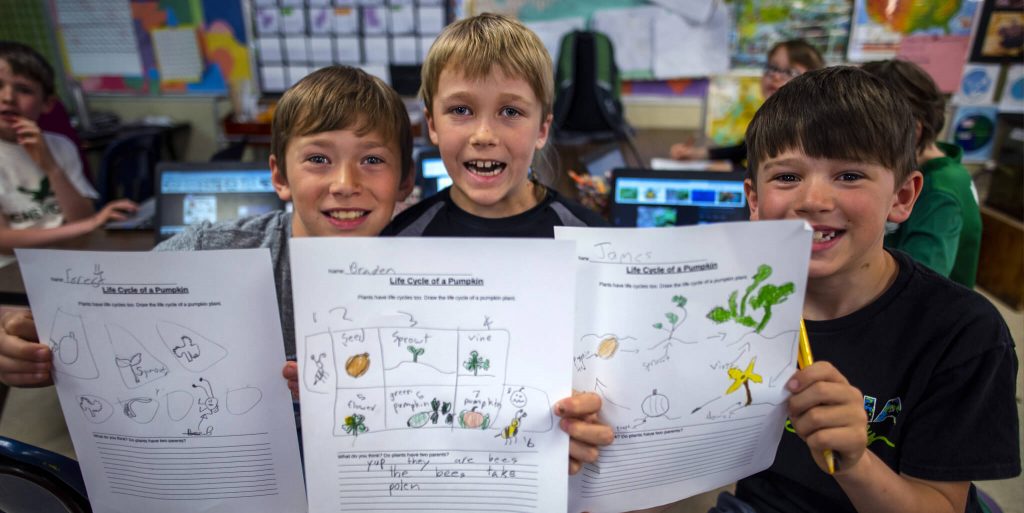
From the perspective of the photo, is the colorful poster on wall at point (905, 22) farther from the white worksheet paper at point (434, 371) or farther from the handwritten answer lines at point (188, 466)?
the handwritten answer lines at point (188, 466)

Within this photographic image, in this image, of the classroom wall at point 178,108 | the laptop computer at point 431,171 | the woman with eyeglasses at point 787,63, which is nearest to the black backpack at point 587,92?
the woman with eyeglasses at point 787,63

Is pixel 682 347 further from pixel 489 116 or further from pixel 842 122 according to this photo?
pixel 489 116

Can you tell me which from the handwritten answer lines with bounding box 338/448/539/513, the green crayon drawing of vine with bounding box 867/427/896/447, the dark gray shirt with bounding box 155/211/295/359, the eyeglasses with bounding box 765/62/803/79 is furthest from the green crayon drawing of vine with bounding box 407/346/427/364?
the eyeglasses with bounding box 765/62/803/79

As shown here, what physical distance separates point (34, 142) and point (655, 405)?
93.1 inches

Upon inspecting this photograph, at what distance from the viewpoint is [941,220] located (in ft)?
4.75

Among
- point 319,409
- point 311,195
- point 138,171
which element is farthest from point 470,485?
point 138,171

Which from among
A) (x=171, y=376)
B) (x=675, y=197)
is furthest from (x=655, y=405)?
(x=675, y=197)

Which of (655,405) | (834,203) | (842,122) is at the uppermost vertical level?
(842,122)

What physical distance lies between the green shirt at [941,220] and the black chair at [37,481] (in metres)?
1.82

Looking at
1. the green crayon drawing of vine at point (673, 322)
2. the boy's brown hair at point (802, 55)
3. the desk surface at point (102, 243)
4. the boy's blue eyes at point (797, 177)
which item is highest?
the boy's brown hair at point (802, 55)

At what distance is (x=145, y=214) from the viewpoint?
213cm

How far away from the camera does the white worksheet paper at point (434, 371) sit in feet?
2.28

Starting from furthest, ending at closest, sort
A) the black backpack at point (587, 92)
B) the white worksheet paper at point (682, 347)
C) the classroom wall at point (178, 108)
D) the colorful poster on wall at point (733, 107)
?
the classroom wall at point (178, 108) < the colorful poster on wall at point (733, 107) < the black backpack at point (587, 92) < the white worksheet paper at point (682, 347)

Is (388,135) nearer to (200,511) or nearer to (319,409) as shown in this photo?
(319,409)
